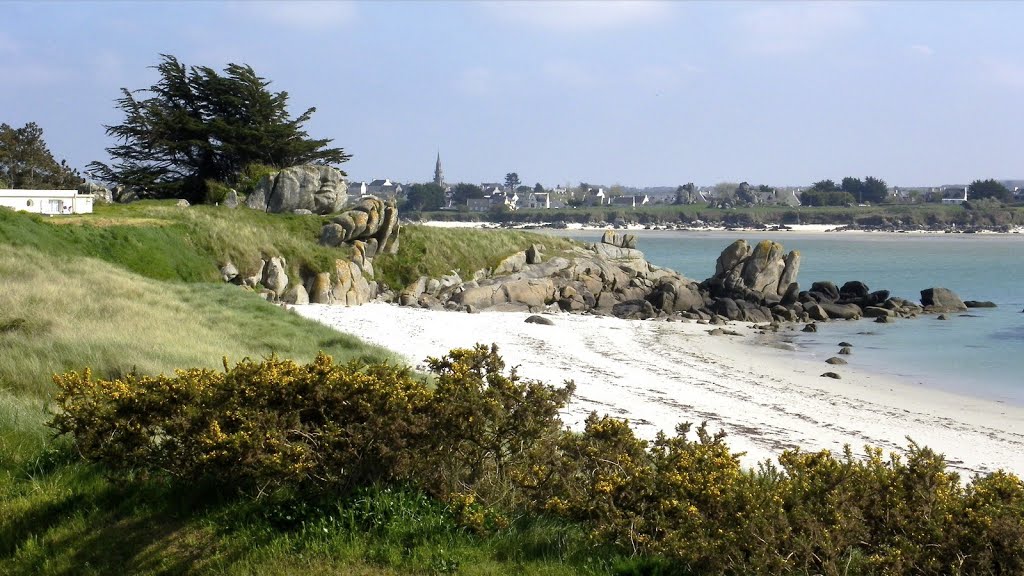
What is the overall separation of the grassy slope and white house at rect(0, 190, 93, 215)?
28.1 feet

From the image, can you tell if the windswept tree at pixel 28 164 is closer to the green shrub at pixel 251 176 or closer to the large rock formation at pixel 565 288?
the green shrub at pixel 251 176

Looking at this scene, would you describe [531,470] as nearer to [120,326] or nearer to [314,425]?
[314,425]

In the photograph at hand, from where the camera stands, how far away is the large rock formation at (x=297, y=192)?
122 ft

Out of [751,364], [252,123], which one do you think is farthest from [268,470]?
[252,123]

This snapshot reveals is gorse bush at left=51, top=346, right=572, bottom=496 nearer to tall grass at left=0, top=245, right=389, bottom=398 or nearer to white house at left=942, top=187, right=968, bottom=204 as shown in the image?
tall grass at left=0, top=245, right=389, bottom=398

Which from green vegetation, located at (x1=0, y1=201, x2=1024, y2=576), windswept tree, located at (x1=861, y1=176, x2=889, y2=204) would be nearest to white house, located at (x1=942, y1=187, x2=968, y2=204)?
windswept tree, located at (x1=861, y1=176, x2=889, y2=204)

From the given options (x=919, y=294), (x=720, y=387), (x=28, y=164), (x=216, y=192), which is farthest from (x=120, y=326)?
(x=919, y=294)

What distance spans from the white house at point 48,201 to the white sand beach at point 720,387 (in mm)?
9845

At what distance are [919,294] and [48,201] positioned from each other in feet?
151

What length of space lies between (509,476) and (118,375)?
19.4 ft

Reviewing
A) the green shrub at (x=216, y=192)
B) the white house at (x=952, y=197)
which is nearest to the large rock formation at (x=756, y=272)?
the green shrub at (x=216, y=192)

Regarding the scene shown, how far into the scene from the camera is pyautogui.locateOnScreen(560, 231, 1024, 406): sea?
26953 millimetres

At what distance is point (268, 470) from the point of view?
6457 millimetres

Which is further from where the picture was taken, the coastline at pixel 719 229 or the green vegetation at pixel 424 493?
the coastline at pixel 719 229
